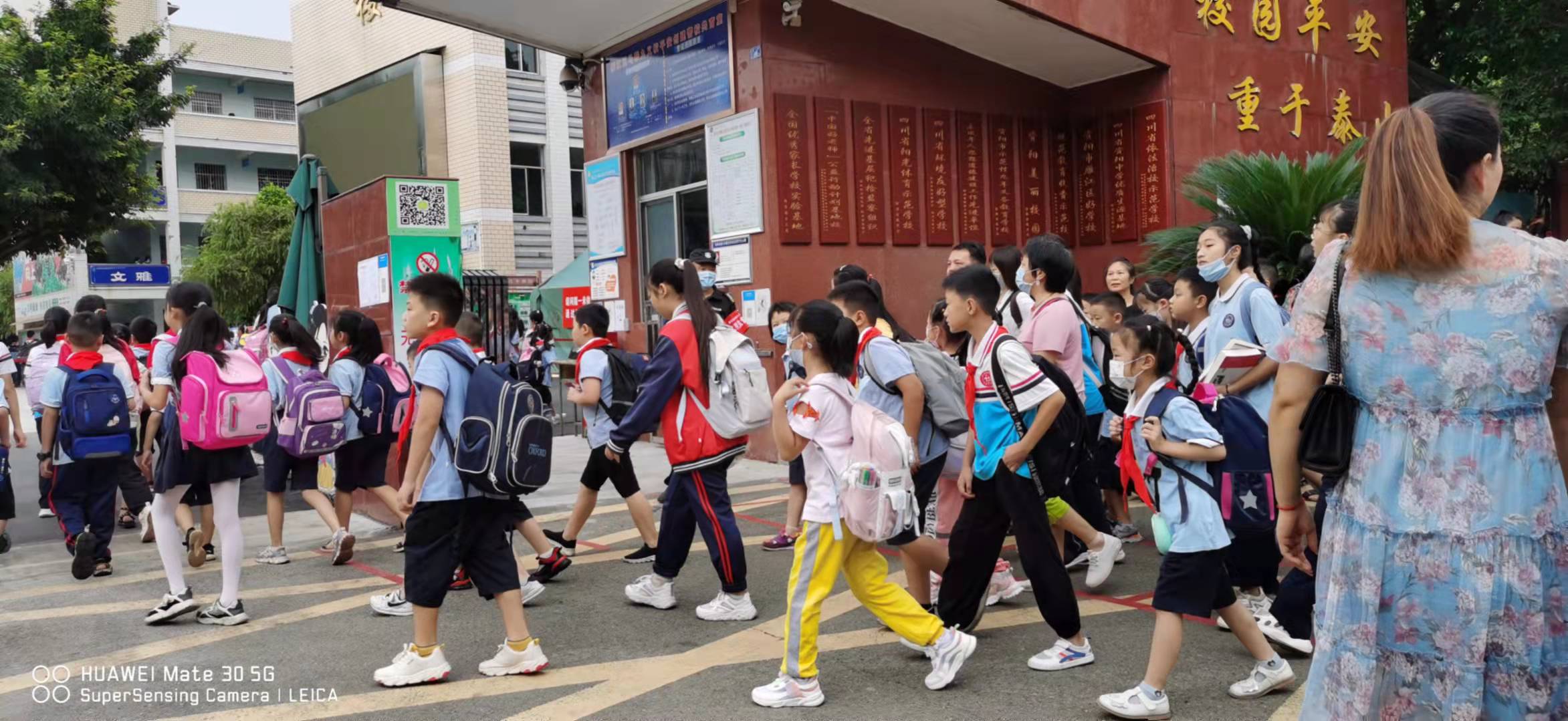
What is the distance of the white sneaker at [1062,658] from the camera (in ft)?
14.1

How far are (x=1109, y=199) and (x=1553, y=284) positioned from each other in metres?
9.11

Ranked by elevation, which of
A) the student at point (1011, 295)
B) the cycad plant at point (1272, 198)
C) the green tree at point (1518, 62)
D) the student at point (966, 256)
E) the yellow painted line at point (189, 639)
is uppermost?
the green tree at point (1518, 62)

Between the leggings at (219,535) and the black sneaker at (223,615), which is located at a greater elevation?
the leggings at (219,535)

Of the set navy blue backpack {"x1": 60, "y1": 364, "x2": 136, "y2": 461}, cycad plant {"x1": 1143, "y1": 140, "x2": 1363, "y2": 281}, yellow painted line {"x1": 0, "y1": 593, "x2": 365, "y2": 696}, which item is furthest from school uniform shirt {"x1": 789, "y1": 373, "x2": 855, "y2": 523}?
cycad plant {"x1": 1143, "y1": 140, "x2": 1363, "y2": 281}

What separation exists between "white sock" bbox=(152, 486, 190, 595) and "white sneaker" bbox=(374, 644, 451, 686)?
1.65m

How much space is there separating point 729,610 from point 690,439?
0.82 metres

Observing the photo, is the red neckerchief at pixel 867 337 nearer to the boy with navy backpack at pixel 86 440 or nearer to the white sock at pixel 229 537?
the white sock at pixel 229 537

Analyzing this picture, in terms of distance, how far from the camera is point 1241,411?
419cm

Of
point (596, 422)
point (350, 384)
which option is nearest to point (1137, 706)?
point (596, 422)

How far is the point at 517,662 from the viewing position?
4527 millimetres

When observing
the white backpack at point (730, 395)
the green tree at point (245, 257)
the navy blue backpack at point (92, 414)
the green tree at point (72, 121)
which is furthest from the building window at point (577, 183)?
the white backpack at point (730, 395)

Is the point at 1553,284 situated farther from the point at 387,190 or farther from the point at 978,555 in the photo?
the point at 387,190

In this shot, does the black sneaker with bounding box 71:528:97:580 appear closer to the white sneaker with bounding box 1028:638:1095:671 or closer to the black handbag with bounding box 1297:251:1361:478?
the white sneaker with bounding box 1028:638:1095:671

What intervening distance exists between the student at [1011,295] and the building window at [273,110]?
4519cm
